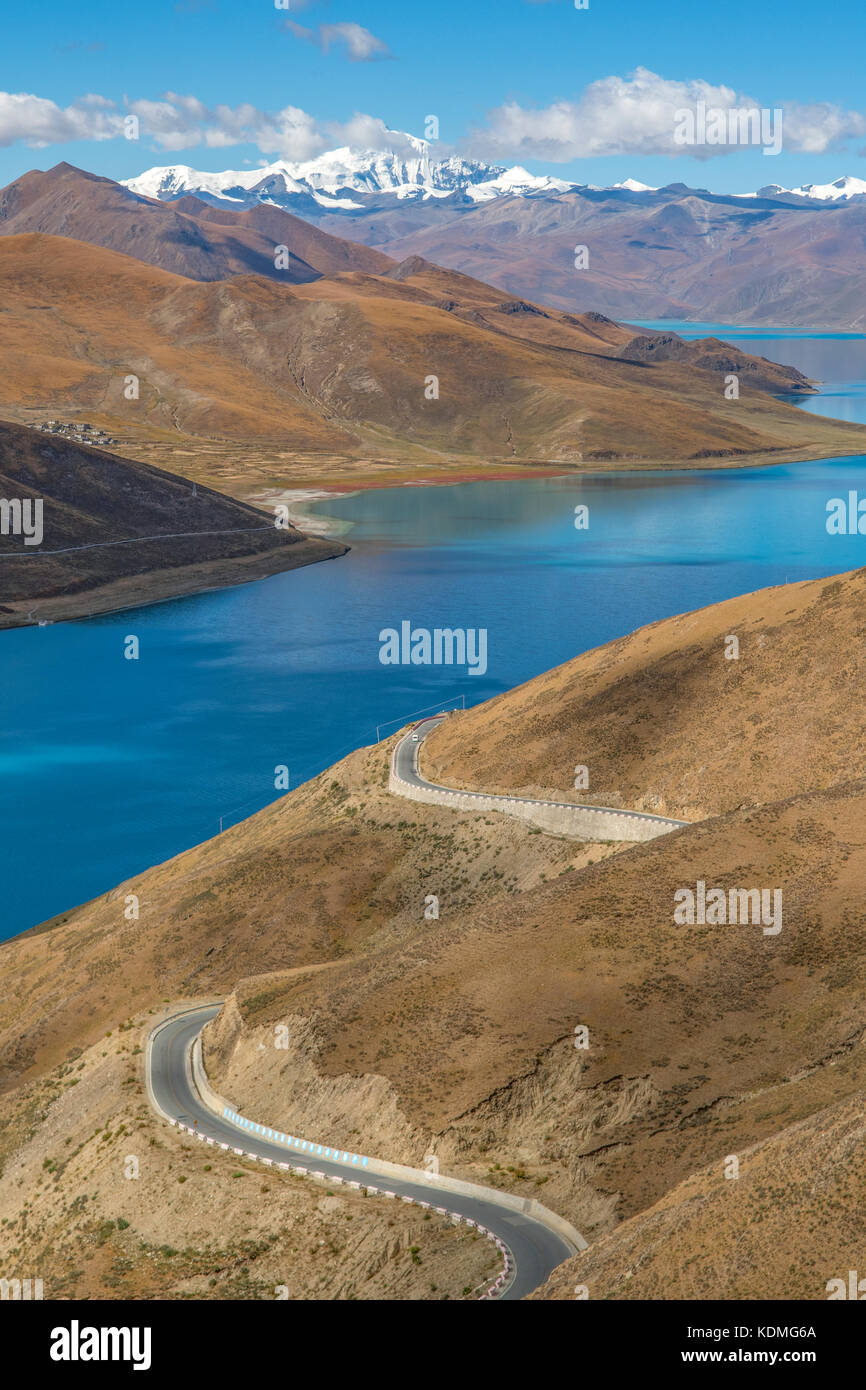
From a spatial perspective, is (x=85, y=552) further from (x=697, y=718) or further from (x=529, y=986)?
(x=529, y=986)

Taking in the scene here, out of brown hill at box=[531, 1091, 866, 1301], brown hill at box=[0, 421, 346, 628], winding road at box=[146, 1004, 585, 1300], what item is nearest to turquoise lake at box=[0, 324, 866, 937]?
brown hill at box=[0, 421, 346, 628]

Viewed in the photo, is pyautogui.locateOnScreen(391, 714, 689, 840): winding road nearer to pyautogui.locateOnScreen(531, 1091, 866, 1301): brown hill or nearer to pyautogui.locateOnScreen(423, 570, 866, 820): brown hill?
pyautogui.locateOnScreen(423, 570, 866, 820): brown hill

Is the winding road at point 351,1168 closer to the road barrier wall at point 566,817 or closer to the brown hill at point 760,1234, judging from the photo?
the road barrier wall at point 566,817

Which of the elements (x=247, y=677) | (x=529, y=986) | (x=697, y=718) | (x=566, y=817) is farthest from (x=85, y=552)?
(x=529, y=986)

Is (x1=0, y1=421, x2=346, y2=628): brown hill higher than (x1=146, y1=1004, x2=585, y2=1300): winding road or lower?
higher
